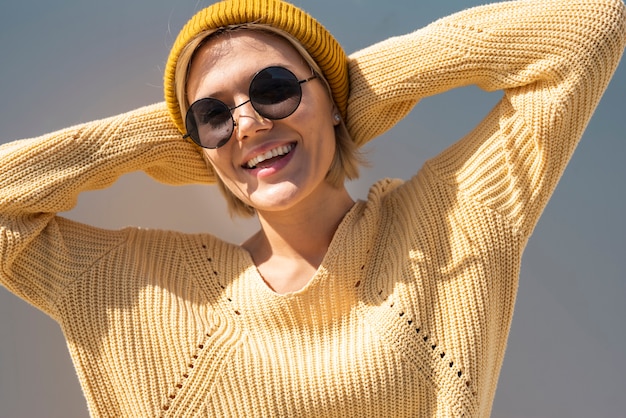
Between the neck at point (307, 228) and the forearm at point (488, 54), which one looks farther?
the neck at point (307, 228)

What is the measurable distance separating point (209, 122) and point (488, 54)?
21.2 inches

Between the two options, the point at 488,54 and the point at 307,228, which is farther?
the point at 307,228

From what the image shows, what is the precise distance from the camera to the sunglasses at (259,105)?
51.6 inches

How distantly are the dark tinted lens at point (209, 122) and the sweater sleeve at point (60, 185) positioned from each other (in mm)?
142

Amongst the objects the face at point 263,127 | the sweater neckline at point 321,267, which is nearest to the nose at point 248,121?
the face at point 263,127

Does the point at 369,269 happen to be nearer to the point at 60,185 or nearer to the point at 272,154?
the point at 272,154

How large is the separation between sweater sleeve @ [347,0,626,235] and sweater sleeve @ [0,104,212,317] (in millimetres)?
436

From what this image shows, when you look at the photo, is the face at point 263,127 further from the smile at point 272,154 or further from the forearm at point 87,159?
the forearm at point 87,159

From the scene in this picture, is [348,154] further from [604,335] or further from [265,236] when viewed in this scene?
[604,335]

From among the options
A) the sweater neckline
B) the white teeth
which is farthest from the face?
the sweater neckline

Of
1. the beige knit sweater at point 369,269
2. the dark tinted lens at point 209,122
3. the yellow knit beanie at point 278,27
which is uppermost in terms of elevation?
the yellow knit beanie at point 278,27

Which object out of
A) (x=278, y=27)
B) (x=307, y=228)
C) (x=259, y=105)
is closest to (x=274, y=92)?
(x=259, y=105)

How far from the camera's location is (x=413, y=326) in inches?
53.4

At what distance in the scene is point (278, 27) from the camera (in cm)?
137
